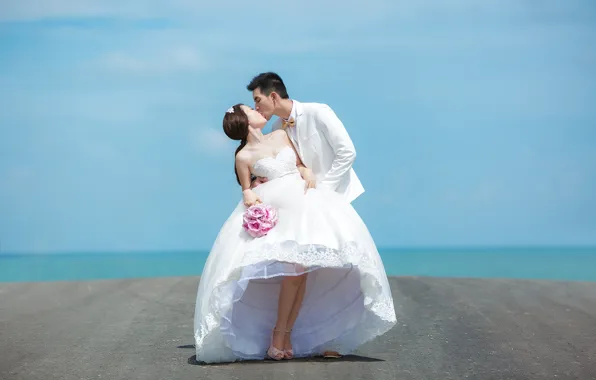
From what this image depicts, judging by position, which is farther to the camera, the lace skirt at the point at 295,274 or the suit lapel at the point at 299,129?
the suit lapel at the point at 299,129

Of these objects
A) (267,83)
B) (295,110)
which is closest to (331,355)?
(295,110)

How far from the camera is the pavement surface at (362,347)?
5480 mm

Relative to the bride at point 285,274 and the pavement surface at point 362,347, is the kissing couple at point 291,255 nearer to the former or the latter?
the bride at point 285,274

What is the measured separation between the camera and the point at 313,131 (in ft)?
19.5

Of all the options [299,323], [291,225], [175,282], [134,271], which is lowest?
[134,271]

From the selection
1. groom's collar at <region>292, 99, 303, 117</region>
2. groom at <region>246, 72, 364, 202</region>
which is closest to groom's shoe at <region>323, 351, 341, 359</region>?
groom at <region>246, 72, 364, 202</region>

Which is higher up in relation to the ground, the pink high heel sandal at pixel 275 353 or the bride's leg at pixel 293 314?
the bride's leg at pixel 293 314

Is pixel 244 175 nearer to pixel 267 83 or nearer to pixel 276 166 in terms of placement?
pixel 276 166

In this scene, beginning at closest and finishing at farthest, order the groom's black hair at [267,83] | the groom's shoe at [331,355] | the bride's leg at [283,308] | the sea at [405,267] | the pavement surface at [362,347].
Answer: the pavement surface at [362,347]
the bride's leg at [283,308]
the groom's black hair at [267,83]
the groom's shoe at [331,355]
the sea at [405,267]

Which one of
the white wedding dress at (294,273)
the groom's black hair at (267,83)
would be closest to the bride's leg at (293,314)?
the white wedding dress at (294,273)

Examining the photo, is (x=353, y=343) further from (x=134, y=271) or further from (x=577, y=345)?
(x=134, y=271)

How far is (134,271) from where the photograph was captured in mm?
17953

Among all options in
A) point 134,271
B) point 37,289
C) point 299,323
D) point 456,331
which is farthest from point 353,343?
point 134,271

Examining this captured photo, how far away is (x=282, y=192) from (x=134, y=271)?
12.5 meters
